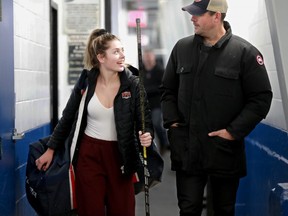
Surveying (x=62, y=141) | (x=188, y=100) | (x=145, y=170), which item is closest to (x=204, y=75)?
(x=188, y=100)

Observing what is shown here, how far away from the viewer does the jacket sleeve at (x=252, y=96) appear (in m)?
3.11

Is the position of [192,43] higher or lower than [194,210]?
higher

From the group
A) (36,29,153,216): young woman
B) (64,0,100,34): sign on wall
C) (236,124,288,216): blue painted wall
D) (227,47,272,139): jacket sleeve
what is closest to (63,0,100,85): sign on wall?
(64,0,100,34): sign on wall

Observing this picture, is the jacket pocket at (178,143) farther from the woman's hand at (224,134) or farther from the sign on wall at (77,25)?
the sign on wall at (77,25)

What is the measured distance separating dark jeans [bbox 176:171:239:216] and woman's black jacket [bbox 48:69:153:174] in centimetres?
35

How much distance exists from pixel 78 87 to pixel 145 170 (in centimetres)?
69

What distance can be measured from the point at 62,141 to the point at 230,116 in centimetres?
114

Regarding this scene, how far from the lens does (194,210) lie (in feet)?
10.6

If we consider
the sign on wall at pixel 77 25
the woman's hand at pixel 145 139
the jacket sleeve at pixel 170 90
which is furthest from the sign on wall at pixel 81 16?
the woman's hand at pixel 145 139

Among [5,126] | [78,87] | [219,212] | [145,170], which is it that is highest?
[78,87]

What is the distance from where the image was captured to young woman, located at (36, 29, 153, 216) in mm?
3443

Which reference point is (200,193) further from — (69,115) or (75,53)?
(75,53)

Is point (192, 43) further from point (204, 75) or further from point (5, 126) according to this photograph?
point (5, 126)

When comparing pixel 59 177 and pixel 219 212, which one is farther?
pixel 59 177
